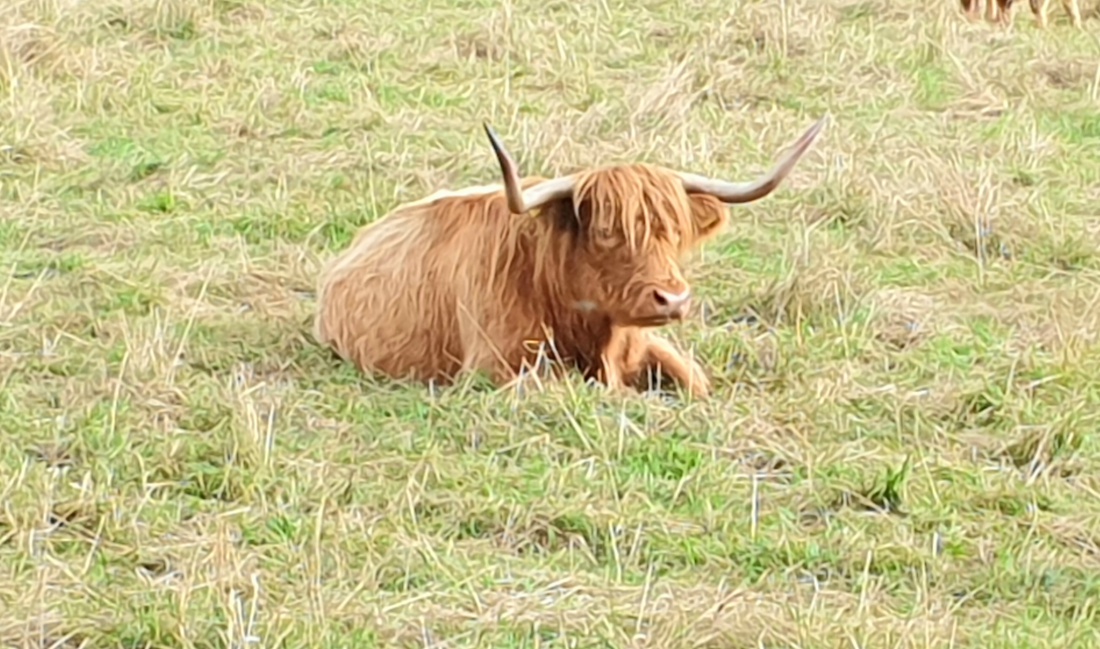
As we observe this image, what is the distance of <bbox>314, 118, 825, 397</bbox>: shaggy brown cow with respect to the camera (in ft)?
18.4

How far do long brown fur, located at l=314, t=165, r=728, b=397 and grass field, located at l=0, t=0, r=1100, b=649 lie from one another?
6.1 inches

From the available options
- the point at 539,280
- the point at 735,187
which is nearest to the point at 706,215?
the point at 735,187

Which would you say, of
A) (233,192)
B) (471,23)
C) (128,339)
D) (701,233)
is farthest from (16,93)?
(701,233)

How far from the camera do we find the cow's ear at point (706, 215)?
19.2 ft

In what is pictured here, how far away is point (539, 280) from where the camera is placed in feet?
19.0

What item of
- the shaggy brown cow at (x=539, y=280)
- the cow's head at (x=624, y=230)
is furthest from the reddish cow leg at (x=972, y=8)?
the cow's head at (x=624, y=230)

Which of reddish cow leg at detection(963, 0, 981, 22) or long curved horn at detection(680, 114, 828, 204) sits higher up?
long curved horn at detection(680, 114, 828, 204)

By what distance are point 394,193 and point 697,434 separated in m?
2.53

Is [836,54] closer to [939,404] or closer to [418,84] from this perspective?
[418,84]

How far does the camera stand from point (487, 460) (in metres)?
5.09

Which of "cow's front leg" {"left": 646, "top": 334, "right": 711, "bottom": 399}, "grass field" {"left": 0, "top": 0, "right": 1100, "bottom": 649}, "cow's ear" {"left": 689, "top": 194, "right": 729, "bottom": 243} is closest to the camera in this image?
"grass field" {"left": 0, "top": 0, "right": 1100, "bottom": 649}

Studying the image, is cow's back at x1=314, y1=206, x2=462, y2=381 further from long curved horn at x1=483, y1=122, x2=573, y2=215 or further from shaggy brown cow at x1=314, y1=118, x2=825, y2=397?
long curved horn at x1=483, y1=122, x2=573, y2=215

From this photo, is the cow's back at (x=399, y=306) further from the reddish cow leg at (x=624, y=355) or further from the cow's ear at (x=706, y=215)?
the cow's ear at (x=706, y=215)

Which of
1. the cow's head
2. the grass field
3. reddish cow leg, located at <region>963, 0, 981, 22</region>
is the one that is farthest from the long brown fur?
reddish cow leg, located at <region>963, 0, 981, 22</region>
